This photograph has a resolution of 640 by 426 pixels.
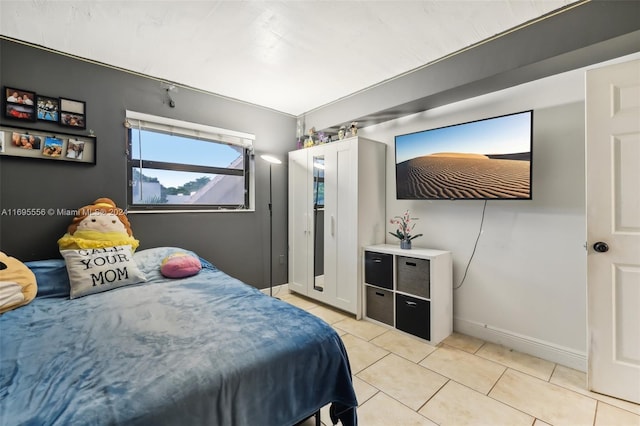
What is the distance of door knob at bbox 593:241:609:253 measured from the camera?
176cm

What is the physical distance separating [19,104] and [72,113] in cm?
31

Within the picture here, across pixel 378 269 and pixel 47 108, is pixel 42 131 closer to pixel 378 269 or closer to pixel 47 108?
pixel 47 108

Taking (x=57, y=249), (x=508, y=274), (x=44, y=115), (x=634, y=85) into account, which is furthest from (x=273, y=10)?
(x=508, y=274)

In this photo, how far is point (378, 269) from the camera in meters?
2.84

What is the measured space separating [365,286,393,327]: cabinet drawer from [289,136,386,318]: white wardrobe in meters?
0.11

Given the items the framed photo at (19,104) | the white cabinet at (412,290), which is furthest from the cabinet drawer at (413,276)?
the framed photo at (19,104)

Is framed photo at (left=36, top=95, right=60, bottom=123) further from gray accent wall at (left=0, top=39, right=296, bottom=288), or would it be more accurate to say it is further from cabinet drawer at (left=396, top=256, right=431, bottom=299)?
cabinet drawer at (left=396, top=256, right=431, bottom=299)

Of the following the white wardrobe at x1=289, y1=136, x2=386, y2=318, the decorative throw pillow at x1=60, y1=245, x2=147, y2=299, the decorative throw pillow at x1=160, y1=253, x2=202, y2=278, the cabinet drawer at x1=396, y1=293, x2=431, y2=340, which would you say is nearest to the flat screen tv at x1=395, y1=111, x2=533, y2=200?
the white wardrobe at x1=289, y1=136, x2=386, y2=318

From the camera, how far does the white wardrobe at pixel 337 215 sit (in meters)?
2.98

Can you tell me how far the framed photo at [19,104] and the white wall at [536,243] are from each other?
3.65 metres

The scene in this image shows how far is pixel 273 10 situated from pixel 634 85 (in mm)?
2306

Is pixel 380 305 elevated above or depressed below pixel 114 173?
below

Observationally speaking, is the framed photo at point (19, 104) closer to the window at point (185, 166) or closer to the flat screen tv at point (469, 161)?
the window at point (185, 166)

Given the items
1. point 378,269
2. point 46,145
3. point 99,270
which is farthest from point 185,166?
point 378,269
